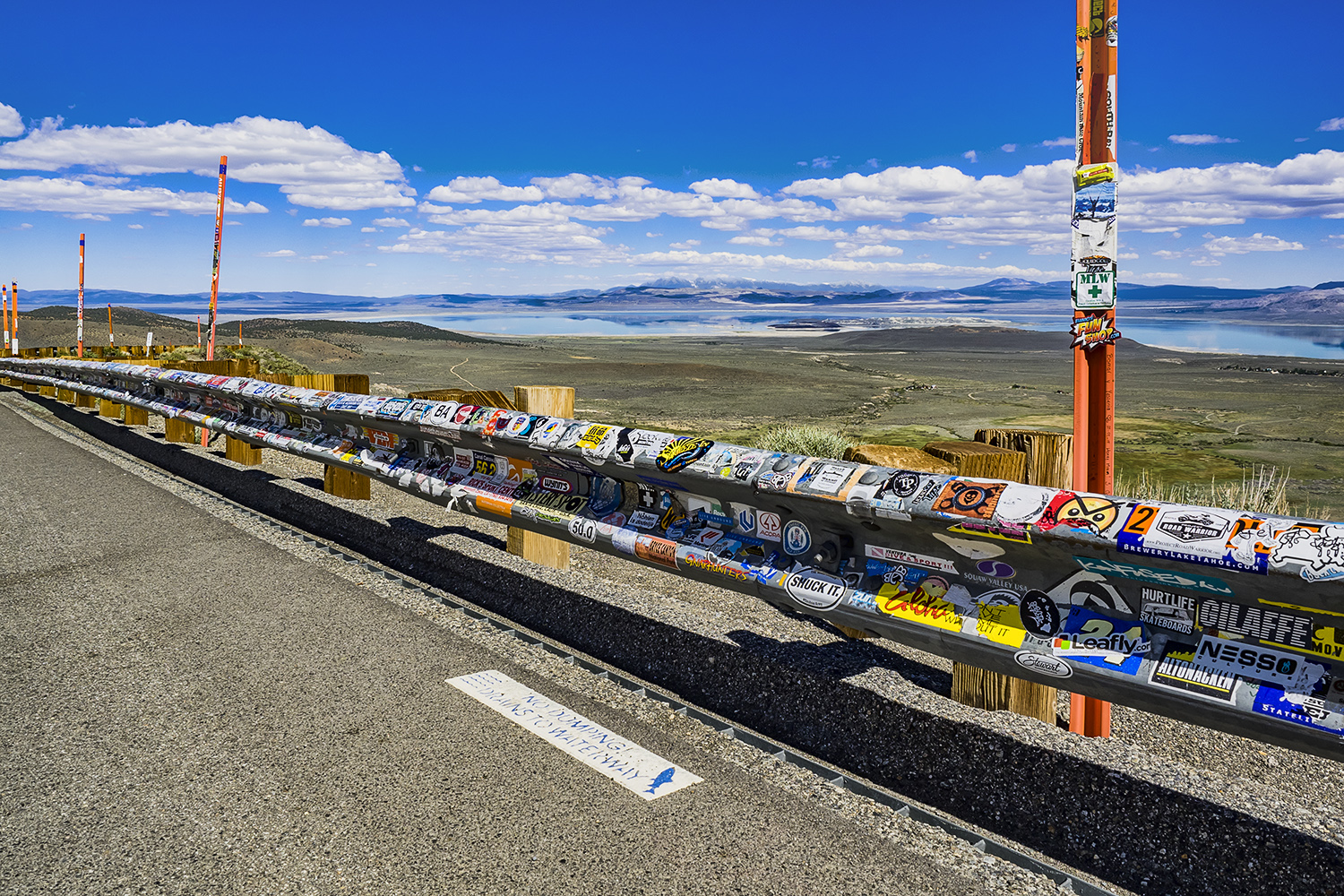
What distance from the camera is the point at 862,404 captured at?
89.9 feet

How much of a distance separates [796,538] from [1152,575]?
1264mm

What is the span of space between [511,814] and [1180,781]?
81.5 inches

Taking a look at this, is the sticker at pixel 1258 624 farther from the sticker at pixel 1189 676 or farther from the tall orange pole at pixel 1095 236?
the tall orange pole at pixel 1095 236

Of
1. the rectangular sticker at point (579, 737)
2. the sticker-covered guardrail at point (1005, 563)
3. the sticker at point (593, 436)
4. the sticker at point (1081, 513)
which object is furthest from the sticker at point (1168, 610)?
the sticker at point (593, 436)

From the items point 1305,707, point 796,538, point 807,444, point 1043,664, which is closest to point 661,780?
point 796,538

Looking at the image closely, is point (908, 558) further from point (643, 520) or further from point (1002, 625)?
point (643, 520)

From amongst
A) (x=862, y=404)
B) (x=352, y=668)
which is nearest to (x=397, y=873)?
(x=352, y=668)

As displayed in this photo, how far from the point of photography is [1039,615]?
269 cm

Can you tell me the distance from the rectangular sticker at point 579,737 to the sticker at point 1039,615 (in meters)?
1.14

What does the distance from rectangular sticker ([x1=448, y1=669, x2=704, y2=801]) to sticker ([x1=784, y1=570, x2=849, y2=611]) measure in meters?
0.69

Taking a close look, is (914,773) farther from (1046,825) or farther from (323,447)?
(323,447)

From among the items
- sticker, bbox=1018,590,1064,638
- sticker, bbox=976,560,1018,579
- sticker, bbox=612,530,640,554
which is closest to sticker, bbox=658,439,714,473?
sticker, bbox=612,530,640,554

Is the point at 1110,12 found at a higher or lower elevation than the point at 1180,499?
higher

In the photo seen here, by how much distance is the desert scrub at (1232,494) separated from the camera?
336 inches
